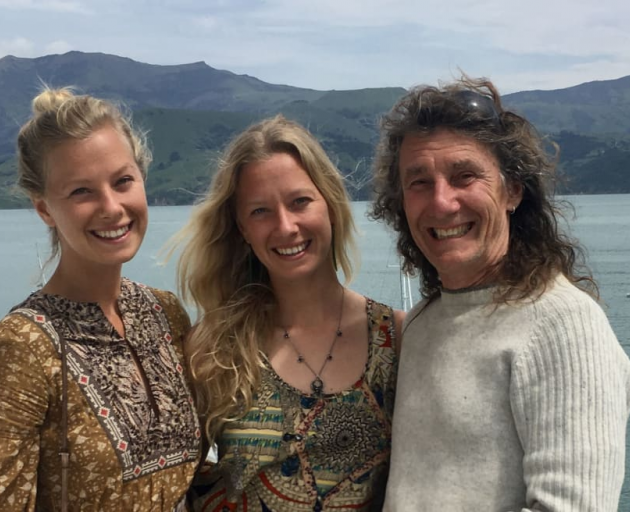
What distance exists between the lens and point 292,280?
344 centimetres

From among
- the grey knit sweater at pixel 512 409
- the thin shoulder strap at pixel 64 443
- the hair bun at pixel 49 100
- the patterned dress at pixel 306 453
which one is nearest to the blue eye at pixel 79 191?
the hair bun at pixel 49 100

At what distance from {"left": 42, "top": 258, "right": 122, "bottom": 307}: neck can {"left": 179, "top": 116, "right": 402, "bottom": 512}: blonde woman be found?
1.59ft

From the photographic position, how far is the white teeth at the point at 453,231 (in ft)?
8.64

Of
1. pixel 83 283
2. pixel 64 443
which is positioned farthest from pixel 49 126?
pixel 64 443

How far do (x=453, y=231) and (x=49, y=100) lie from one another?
1.52 meters

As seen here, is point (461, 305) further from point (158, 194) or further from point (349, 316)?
point (158, 194)

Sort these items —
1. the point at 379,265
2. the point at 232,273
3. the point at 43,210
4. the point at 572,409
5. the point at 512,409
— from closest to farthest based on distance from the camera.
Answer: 1. the point at 572,409
2. the point at 512,409
3. the point at 43,210
4. the point at 232,273
5. the point at 379,265

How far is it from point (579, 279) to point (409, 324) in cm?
70

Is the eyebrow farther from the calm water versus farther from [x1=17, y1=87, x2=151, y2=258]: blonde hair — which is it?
[x1=17, y1=87, x2=151, y2=258]: blonde hair

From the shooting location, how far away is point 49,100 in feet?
8.86

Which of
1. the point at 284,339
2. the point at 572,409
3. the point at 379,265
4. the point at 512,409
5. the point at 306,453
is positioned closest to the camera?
the point at 572,409

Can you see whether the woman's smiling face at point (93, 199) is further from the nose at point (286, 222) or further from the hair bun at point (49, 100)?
the nose at point (286, 222)

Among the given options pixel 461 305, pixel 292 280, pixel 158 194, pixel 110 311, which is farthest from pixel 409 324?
pixel 158 194

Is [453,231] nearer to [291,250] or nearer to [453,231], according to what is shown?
[453,231]
